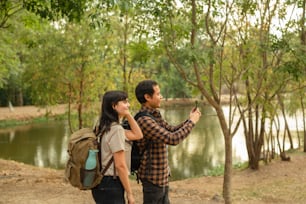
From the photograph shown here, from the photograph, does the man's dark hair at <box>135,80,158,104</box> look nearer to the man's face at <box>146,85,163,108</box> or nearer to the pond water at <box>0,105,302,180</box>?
the man's face at <box>146,85,163,108</box>

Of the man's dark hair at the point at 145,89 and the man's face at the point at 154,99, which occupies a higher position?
the man's dark hair at the point at 145,89

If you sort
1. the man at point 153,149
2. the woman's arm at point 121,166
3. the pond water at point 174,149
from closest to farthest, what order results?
the woman's arm at point 121,166 < the man at point 153,149 < the pond water at point 174,149

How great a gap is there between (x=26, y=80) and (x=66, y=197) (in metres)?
5.05

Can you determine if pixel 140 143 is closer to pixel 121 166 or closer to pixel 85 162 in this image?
pixel 121 166

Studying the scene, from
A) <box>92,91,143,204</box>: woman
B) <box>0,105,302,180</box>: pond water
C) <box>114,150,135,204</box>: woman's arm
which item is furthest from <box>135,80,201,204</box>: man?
<box>0,105,302,180</box>: pond water

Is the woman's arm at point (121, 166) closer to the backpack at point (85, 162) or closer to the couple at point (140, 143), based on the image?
the couple at point (140, 143)

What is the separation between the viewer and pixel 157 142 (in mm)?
3047

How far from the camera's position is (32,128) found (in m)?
25.9

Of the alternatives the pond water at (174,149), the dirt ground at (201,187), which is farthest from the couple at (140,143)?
the pond water at (174,149)

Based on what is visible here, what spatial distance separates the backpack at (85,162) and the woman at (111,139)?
52 millimetres

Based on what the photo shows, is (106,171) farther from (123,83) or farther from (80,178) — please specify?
(123,83)

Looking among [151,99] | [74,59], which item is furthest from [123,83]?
[151,99]

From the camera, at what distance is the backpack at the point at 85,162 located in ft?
9.32

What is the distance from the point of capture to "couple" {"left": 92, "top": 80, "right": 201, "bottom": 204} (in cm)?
283
